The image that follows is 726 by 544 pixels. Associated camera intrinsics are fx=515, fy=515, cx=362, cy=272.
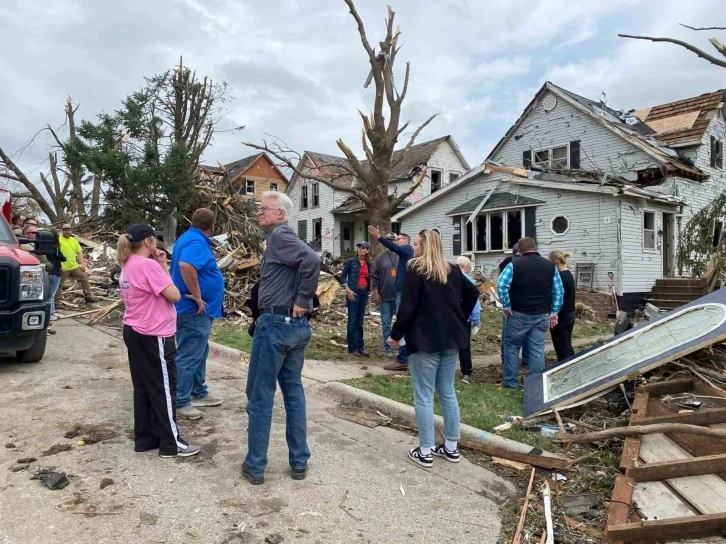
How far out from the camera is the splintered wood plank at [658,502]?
303 centimetres

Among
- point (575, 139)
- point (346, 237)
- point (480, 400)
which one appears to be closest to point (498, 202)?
point (575, 139)

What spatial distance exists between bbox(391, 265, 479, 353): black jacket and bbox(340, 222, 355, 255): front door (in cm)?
2800

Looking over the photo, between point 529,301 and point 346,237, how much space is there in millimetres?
26801

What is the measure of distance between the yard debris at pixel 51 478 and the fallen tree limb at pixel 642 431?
12.3ft

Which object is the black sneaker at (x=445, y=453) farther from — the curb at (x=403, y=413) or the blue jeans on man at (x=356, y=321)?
the blue jeans on man at (x=356, y=321)

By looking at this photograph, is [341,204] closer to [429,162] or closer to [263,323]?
[429,162]

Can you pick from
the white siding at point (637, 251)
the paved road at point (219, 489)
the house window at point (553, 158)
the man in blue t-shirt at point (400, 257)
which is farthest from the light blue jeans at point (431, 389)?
the house window at point (553, 158)

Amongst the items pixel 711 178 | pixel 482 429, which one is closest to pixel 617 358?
pixel 482 429

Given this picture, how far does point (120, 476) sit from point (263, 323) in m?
1.39

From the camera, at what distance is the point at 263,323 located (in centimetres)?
348

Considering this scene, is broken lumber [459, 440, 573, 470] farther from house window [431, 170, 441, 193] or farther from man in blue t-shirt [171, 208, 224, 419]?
house window [431, 170, 441, 193]

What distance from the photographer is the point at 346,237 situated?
107 ft

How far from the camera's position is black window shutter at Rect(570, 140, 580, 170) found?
810 inches

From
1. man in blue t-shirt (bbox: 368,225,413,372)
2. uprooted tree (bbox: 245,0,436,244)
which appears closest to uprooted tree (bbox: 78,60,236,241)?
uprooted tree (bbox: 245,0,436,244)
